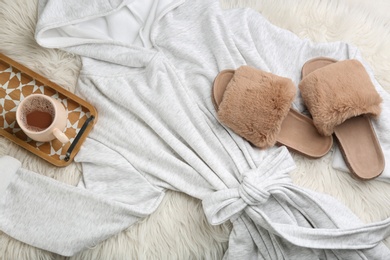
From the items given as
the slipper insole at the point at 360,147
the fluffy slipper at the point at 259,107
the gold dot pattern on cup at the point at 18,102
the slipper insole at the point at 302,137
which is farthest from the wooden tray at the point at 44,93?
the slipper insole at the point at 360,147

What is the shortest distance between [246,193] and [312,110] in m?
0.26

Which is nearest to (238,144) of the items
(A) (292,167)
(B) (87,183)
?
(A) (292,167)

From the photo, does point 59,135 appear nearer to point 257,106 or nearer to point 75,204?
point 75,204

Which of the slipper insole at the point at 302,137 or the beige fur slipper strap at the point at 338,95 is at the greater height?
the beige fur slipper strap at the point at 338,95

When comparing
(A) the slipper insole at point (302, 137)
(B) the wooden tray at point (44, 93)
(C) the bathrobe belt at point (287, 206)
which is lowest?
(C) the bathrobe belt at point (287, 206)

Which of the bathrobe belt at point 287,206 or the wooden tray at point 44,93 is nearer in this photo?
the bathrobe belt at point 287,206

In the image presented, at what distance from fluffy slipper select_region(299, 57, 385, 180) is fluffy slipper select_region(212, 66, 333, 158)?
1.9 inches

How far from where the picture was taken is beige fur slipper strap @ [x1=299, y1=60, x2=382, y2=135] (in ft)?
3.15

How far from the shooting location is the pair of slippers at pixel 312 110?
37.9 inches

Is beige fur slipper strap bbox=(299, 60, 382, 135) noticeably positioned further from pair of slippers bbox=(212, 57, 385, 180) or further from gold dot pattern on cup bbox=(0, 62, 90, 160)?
gold dot pattern on cup bbox=(0, 62, 90, 160)

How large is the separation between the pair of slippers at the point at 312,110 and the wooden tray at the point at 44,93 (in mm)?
345

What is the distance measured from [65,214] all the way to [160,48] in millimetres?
483

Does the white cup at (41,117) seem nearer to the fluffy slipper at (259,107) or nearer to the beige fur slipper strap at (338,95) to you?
the fluffy slipper at (259,107)

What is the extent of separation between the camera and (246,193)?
3.02 ft
